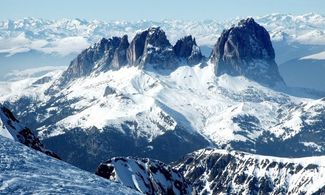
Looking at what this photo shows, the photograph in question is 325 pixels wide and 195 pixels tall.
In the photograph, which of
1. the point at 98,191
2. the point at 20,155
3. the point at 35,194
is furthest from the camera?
the point at 20,155

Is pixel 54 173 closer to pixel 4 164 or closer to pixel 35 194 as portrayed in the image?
pixel 4 164

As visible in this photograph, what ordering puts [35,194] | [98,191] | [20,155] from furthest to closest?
[20,155], [98,191], [35,194]

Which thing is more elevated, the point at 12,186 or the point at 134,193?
the point at 12,186

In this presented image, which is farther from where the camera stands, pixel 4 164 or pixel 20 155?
pixel 20 155

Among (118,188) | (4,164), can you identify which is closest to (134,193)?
(118,188)

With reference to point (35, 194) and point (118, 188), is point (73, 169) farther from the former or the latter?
point (35, 194)

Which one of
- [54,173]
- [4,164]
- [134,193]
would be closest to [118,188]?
[134,193]
